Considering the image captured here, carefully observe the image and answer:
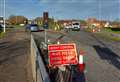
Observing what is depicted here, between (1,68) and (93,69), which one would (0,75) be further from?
(93,69)

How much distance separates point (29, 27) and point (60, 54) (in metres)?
58.1

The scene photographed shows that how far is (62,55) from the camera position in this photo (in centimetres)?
1227

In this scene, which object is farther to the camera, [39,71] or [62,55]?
[62,55]

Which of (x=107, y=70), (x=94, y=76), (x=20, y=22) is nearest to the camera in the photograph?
(x=94, y=76)

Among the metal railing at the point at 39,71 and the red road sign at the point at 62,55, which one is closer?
the metal railing at the point at 39,71

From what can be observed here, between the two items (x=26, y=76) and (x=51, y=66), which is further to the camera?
(x=26, y=76)

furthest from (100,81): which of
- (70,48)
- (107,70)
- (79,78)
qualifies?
(107,70)

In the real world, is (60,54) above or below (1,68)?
above

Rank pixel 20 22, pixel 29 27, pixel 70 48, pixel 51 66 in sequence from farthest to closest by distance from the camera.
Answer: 1. pixel 20 22
2. pixel 29 27
3. pixel 70 48
4. pixel 51 66

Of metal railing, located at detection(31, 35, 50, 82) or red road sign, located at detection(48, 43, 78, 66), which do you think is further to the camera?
red road sign, located at detection(48, 43, 78, 66)

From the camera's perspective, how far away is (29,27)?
2753 inches

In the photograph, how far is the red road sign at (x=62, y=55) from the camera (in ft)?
39.5

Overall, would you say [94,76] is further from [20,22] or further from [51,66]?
[20,22]

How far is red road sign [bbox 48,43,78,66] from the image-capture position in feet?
39.5
